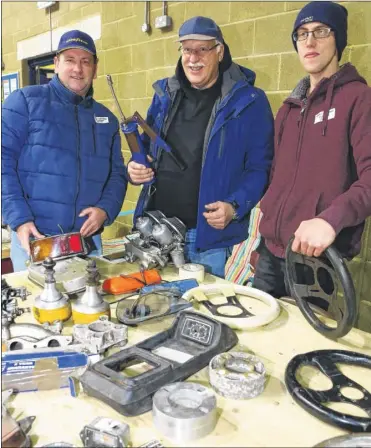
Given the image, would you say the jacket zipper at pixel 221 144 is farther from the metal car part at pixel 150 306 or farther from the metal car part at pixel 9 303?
the metal car part at pixel 9 303

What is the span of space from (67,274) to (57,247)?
13 centimetres

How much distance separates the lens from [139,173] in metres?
1.94

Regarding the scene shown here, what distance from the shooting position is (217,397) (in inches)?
37.9

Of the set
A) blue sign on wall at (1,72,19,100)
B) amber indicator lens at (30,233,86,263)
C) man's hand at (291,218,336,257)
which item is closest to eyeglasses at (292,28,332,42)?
man's hand at (291,218,336,257)

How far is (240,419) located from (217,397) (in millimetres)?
83

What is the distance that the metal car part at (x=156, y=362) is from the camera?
0.91 metres

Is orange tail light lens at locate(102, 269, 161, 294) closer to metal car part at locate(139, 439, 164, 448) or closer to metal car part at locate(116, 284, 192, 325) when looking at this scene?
metal car part at locate(116, 284, 192, 325)

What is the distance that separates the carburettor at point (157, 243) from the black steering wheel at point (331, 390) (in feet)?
2.47

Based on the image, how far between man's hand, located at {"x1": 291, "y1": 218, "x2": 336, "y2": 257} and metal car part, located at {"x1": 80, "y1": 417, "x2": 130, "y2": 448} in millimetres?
665

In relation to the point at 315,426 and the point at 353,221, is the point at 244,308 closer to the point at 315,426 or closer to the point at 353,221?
the point at 353,221

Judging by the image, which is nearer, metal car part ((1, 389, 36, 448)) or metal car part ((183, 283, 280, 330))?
metal car part ((1, 389, 36, 448))

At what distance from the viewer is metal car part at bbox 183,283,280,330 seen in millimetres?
1261

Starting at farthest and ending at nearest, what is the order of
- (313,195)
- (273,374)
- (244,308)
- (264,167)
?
1. (264,167)
2. (313,195)
3. (244,308)
4. (273,374)

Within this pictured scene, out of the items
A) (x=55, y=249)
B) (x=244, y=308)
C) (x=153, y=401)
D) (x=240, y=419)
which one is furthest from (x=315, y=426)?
(x=55, y=249)
